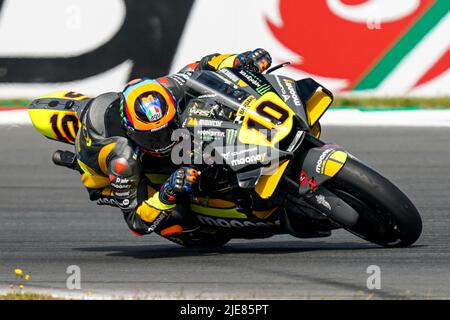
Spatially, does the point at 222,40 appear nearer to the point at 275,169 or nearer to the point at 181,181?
the point at 181,181

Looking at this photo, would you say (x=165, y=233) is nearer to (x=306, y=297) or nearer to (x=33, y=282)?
(x=33, y=282)

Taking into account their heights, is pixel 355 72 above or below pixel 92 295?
above

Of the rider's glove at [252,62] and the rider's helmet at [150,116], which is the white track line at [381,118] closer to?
the rider's glove at [252,62]

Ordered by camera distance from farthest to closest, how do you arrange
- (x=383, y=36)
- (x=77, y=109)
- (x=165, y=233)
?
(x=383, y=36), (x=77, y=109), (x=165, y=233)

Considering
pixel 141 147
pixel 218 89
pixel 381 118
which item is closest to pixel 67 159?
pixel 141 147

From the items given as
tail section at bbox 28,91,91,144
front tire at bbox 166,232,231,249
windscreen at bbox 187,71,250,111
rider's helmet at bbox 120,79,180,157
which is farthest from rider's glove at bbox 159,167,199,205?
tail section at bbox 28,91,91,144

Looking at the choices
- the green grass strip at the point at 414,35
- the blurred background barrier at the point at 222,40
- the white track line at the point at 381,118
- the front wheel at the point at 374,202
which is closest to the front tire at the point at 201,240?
the front wheel at the point at 374,202

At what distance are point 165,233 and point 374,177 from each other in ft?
5.23

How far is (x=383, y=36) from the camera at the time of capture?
13.5 meters

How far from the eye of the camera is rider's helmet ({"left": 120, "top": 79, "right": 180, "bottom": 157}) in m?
6.85

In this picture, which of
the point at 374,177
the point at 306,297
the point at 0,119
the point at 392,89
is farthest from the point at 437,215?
the point at 0,119

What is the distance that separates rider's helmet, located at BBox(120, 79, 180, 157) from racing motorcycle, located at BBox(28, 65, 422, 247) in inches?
4.4

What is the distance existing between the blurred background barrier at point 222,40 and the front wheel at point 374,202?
6835mm

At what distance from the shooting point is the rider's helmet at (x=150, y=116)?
6852mm
